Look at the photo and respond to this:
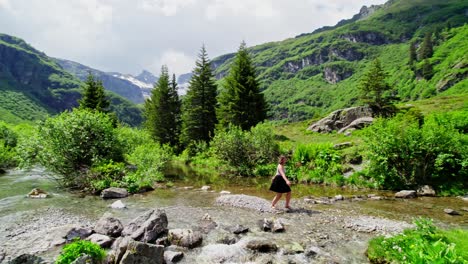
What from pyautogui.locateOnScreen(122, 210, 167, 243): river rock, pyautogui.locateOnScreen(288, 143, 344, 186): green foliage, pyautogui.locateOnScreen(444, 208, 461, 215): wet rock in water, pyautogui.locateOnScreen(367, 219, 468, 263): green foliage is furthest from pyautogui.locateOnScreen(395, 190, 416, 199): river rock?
pyautogui.locateOnScreen(122, 210, 167, 243): river rock

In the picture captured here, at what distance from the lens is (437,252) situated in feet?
18.0

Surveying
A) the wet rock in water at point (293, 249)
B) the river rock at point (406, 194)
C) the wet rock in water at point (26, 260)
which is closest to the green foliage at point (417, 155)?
the river rock at point (406, 194)

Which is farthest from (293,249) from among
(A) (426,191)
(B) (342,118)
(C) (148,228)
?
(B) (342,118)

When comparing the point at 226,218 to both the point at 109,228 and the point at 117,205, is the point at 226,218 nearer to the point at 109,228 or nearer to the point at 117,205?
the point at 109,228

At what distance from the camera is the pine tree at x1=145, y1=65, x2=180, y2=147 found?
192 ft

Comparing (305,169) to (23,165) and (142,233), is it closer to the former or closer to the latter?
(142,233)

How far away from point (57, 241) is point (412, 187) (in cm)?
2163

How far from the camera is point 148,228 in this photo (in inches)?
438

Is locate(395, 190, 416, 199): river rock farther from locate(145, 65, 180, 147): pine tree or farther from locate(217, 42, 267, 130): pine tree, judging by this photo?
locate(145, 65, 180, 147): pine tree

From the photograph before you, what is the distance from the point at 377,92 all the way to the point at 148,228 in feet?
163

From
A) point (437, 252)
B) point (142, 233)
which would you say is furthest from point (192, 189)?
point (437, 252)

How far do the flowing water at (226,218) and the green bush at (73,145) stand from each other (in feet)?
5.58

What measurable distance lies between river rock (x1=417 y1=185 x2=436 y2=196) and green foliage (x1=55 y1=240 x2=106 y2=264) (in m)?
19.9

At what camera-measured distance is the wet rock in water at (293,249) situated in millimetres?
10141
